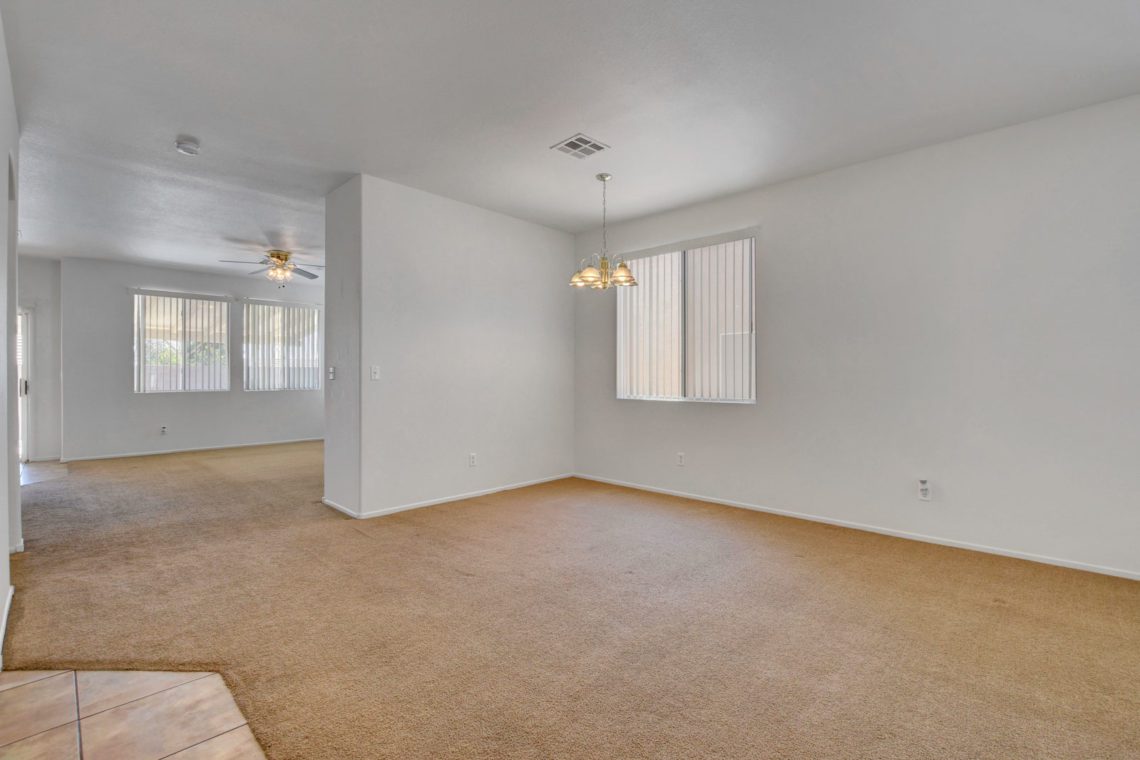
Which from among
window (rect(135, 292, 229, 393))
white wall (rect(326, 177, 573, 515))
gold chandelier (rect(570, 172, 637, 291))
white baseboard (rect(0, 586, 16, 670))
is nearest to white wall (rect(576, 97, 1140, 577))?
gold chandelier (rect(570, 172, 637, 291))

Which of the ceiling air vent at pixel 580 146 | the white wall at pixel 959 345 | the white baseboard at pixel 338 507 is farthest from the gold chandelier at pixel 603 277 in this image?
the white baseboard at pixel 338 507

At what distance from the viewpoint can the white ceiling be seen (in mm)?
2576

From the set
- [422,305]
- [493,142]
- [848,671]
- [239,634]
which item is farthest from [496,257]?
[848,671]

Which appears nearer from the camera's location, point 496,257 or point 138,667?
point 138,667

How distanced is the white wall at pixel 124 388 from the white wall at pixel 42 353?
380 mm

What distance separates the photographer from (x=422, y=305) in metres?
5.12

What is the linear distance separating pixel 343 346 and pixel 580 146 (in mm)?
2748

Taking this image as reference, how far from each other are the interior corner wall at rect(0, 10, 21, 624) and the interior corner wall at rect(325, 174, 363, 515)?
2029mm

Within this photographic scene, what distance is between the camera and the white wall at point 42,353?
25.3ft

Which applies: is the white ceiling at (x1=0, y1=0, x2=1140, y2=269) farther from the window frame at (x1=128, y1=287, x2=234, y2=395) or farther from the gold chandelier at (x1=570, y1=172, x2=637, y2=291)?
the window frame at (x1=128, y1=287, x2=234, y2=395)

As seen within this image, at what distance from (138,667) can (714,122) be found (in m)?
4.37

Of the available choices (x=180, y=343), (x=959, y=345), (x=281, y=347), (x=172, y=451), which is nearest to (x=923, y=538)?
(x=959, y=345)

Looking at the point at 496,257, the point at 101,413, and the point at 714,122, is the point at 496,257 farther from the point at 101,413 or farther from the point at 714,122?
the point at 101,413

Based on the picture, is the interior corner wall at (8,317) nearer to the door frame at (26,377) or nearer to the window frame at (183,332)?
the window frame at (183,332)
